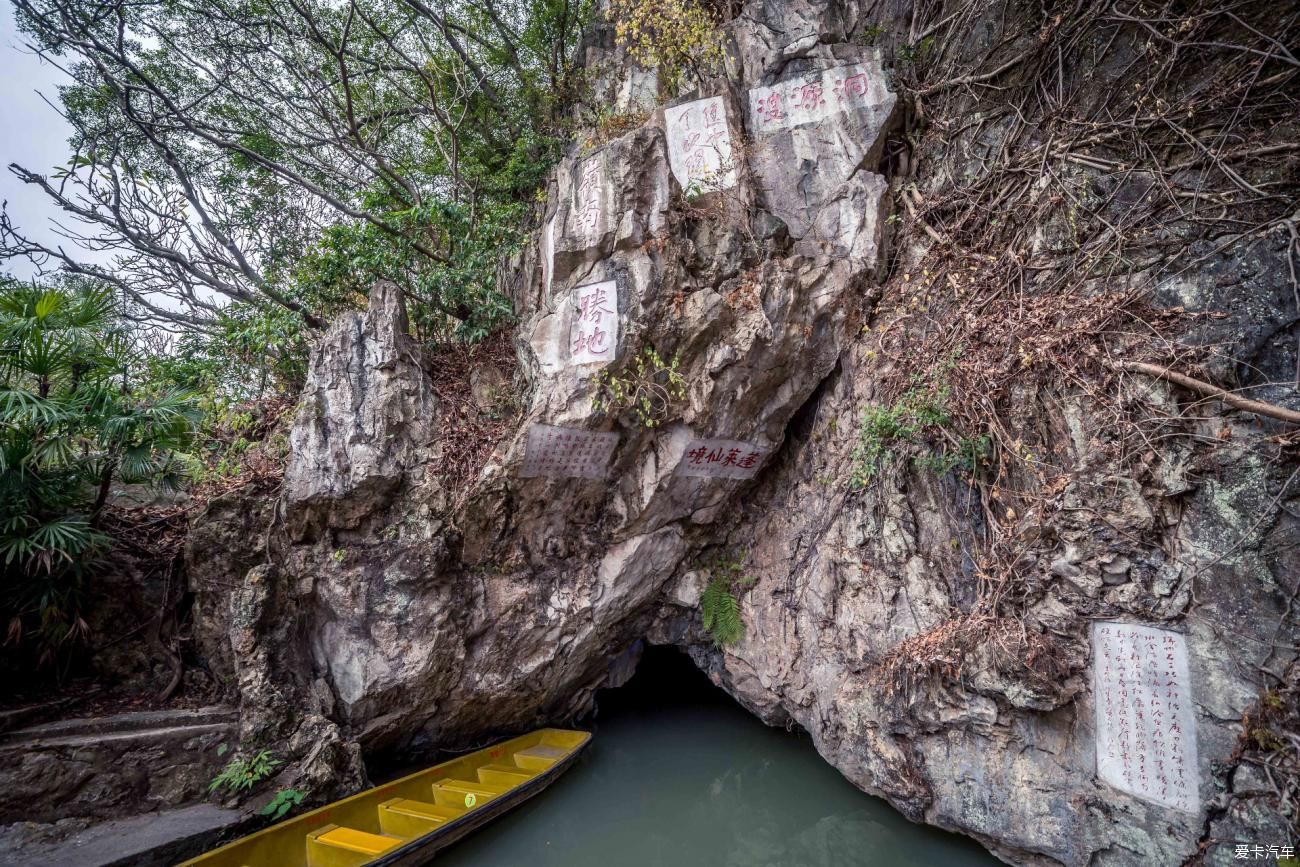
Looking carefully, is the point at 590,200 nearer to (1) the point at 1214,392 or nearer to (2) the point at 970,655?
(1) the point at 1214,392

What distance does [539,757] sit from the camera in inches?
193

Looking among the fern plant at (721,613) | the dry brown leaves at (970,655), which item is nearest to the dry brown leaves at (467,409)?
the fern plant at (721,613)

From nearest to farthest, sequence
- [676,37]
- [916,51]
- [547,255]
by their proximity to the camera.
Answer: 1. [547,255]
2. [916,51]
3. [676,37]

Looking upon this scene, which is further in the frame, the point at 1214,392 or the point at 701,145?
the point at 701,145

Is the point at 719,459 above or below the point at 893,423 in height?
below

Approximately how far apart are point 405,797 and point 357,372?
3.27 meters

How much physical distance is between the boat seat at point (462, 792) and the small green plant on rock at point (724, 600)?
2.07 metres

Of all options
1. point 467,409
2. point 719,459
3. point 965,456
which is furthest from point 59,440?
point 965,456

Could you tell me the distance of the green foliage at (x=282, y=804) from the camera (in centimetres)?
367

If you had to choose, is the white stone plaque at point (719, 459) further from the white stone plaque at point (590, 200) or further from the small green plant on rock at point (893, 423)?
the white stone plaque at point (590, 200)

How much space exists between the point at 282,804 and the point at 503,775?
1.54 m

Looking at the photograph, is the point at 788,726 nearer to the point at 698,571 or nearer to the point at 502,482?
the point at 698,571

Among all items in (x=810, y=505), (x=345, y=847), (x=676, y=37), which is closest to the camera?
(x=345, y=847)

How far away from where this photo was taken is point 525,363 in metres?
4.90
